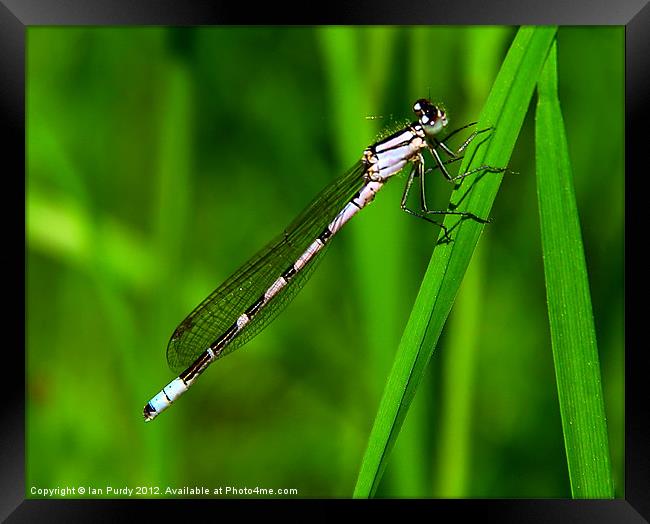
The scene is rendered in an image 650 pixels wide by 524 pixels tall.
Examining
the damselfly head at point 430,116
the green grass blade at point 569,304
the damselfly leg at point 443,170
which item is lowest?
the green grass blade at point 569,304

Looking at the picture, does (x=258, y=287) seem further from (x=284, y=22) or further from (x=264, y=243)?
(x=284, y=22)

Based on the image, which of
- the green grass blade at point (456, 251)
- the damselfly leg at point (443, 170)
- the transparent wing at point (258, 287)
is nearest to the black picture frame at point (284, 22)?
the green grass blade at point (456, 251)

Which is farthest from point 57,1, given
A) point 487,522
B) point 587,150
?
point 587,150

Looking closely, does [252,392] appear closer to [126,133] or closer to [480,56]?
[126,133]

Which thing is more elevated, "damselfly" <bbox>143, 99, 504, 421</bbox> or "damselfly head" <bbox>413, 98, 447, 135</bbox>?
"damselfly head" <bbox>413, 98, 447, 135</bbox>

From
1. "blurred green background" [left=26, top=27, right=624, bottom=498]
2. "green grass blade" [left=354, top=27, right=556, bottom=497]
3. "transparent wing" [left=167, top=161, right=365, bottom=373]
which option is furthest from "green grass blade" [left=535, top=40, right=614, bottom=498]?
"transparent wing" [left=167, top=161, right=365, bottom=373]

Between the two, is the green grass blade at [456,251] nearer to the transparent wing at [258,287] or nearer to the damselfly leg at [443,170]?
the damselfly leg at [443,170]

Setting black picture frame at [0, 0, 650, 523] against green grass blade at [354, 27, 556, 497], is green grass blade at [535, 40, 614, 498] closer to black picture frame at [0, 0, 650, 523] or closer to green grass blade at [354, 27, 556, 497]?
green grass blade at [354, 27, 556, 497]
